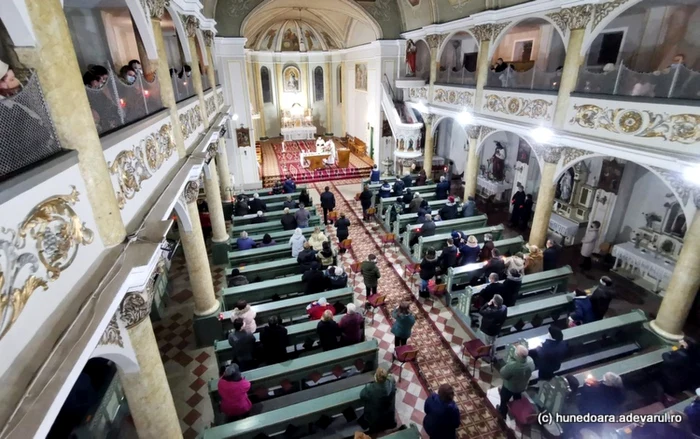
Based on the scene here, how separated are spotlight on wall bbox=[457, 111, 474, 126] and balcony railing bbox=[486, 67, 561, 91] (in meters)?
1.17

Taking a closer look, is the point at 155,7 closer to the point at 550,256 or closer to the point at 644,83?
the point at 644,83

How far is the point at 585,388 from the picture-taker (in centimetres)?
530

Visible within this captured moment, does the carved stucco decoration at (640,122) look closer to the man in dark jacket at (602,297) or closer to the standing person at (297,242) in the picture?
the man in dark jacket at (602,297)

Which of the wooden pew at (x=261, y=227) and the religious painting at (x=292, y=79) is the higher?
the religious painting at (x=292, y=79)

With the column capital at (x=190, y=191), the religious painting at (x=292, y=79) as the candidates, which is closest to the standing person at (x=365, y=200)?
the column capital at (x=190, y=191)

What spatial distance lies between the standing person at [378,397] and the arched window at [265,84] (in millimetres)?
24376

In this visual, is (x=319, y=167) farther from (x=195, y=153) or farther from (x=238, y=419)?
(x=238, y=419)

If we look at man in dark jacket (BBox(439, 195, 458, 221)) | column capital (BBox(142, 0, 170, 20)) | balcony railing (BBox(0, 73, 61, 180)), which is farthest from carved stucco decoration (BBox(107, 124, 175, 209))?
man in dark jacket (BBox(439, 195, 458, 221))

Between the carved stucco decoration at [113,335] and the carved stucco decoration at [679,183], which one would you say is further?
the carved stucco decoration at [679,183]

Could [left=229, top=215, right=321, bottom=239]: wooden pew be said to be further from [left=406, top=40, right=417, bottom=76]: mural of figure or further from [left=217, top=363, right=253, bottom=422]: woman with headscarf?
[left=406, top=40, right=417, bottom=76]: mural of figure

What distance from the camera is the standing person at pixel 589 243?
10180 millimetres

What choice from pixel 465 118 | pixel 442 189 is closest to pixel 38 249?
pixel 442 189

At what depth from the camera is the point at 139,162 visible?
13.8 feet

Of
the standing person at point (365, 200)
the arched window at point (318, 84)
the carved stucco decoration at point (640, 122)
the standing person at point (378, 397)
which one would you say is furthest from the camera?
the arched window at point (318, 84)
